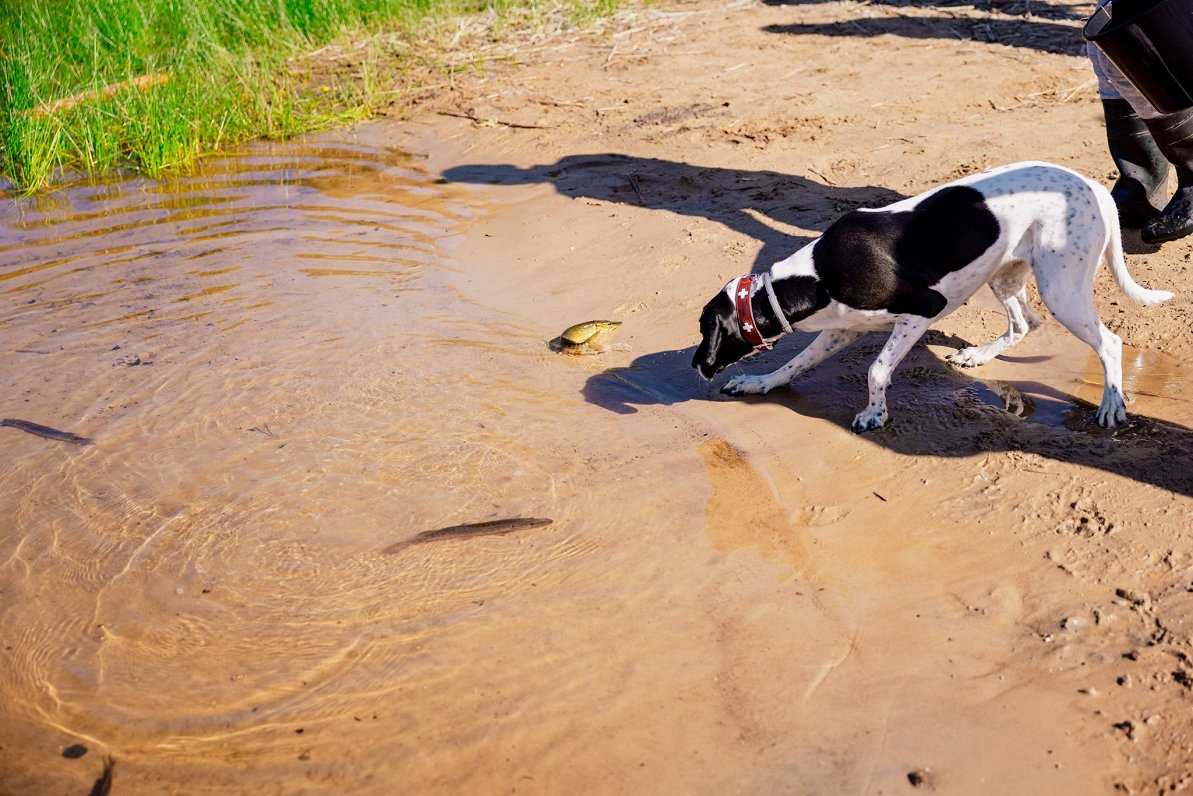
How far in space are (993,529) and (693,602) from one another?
1181 millimetres

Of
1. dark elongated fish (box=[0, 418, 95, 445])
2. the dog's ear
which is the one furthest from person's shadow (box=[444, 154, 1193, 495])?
dark elongated fish (box=[0, 418, 95, 445])

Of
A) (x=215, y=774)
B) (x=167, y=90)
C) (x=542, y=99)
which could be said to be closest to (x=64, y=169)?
(x=167, y=90)

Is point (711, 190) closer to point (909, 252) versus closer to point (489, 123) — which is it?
point (489, 123)

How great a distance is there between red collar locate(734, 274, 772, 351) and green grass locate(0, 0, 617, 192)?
591 centimetres

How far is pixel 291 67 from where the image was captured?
34.1ft

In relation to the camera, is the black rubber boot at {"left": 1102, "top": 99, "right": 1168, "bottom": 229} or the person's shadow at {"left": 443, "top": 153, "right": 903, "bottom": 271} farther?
the person's shadow at {"left": 443, "top": 153, "right": 903, "bottom": 271}

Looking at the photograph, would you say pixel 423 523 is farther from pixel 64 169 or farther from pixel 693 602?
pixel 64 169

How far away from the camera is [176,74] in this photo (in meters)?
9.03

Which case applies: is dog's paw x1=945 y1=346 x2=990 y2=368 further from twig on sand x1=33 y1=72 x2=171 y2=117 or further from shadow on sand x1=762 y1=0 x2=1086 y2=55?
twig on sand x1=33 y1=72 x2=171 y2=117

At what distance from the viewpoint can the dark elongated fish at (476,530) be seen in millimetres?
4102

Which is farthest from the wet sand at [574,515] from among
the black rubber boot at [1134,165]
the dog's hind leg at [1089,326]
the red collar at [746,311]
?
the red collar at [746,311]

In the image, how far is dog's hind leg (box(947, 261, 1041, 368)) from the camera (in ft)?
15.9

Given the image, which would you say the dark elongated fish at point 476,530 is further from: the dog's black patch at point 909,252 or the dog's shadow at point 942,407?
the dog's black patch at point 909,252

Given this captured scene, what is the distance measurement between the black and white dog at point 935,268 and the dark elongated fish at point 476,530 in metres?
1.17
